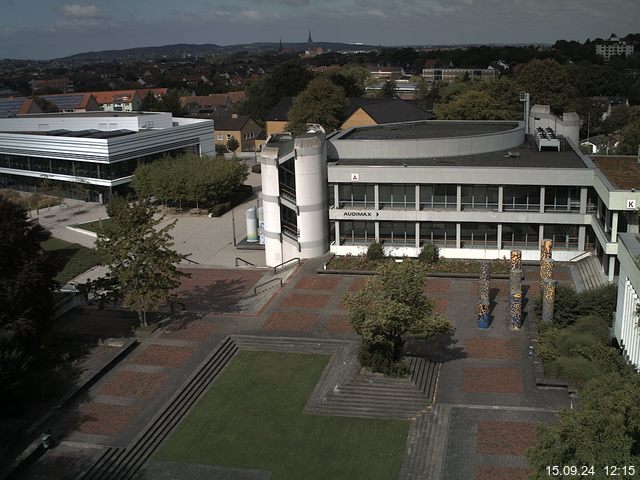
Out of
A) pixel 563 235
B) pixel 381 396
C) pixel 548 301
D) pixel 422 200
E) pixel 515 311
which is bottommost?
pixel 381 396

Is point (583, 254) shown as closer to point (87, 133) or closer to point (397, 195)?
point (397, 195)

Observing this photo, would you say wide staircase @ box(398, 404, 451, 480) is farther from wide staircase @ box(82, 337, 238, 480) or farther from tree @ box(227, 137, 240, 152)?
tree @ box(227, 137, 240, 152)

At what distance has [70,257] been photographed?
1948 inches

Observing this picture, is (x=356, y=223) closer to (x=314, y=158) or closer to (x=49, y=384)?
(x=314, y=158)

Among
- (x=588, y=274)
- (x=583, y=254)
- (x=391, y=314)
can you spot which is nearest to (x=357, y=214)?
(x=583, y=254)

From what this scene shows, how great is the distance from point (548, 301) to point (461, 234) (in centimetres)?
1207

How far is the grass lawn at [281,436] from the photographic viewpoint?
22281 mm

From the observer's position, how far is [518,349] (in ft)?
96.9

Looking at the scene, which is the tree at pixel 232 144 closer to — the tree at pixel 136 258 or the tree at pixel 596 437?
the tree at pixel 136 258

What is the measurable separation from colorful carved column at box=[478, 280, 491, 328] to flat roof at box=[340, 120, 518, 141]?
18.8 metres

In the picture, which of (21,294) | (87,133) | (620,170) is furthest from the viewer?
(87,133)

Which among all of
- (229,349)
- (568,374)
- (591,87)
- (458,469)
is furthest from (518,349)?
(591,87)

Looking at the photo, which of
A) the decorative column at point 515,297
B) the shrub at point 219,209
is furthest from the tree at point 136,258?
the shrub at point 219,209

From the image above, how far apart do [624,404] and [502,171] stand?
2590cm
